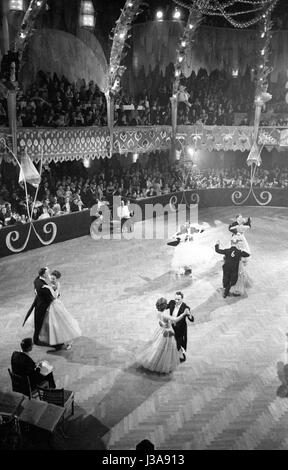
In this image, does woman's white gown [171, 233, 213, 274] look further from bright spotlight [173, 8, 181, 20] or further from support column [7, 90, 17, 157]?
bright spotlight [173, 8, 181, 20]


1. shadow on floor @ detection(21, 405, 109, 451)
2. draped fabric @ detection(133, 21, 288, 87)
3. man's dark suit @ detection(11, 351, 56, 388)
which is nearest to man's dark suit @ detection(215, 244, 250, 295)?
shadow on floor @ detection(21, 405, 109, 451)

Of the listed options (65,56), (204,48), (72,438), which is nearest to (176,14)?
(204,48)

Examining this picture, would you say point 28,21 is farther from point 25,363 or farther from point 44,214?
point 25,363

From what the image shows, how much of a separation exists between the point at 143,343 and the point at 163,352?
1263 mm

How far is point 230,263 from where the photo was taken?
1121 cm

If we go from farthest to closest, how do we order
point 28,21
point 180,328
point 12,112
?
point 12,112 → point 28,21 → point 180,328

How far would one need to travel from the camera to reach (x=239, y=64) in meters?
25.5

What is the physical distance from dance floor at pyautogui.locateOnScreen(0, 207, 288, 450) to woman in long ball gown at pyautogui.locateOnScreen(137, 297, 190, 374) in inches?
6.9

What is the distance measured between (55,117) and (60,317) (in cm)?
976

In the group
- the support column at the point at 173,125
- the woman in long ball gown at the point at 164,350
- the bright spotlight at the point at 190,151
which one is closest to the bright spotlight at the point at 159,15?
the support column at the point at 173,125

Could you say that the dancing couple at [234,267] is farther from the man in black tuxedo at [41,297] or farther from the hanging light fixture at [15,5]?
the hanging light fixture at [15,5]

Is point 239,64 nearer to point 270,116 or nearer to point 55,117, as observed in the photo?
point 270,116

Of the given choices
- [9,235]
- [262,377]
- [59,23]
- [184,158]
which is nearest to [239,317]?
[262,377]

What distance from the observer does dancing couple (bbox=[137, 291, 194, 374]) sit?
783cm
